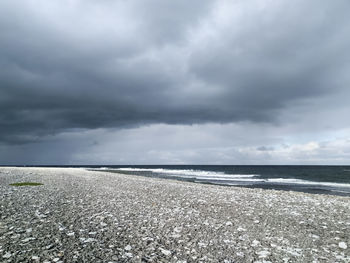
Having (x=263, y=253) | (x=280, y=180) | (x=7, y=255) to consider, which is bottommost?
(x=280, y=180)

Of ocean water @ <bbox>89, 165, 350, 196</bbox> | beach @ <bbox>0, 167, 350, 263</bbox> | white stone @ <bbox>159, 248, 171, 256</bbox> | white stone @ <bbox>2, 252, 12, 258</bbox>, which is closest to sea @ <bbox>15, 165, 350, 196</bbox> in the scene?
ocean water @ <bbox>89, 165, 350, 196</bbox>

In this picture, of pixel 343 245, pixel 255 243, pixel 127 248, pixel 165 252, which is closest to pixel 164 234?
pixel 165 252

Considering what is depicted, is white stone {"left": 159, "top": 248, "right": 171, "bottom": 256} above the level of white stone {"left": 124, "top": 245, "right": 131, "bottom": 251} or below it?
below

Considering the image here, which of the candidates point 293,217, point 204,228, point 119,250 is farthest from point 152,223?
point 293,217

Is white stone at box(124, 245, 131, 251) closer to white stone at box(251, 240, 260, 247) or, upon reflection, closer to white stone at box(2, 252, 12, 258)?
white stone at box(2, 252, 12, 258)

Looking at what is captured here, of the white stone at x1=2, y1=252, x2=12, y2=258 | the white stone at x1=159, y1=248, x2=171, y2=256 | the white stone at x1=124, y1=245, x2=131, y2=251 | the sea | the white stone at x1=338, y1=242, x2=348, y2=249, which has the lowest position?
the sea

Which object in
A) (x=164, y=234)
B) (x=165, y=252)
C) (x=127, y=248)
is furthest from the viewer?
(x=164, y=234)

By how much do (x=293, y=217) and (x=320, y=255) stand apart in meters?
4.80

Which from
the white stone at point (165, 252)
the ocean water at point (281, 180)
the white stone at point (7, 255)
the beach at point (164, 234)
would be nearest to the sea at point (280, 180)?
the ocean water at point (281, 180)

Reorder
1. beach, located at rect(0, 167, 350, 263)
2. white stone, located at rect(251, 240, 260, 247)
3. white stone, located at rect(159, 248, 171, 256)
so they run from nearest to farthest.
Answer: beach, located at rect(0, 167, 350, 263) < white stone, located at rect(159, 248, 171, 256) < white stone, located at rect(251, 240, 260, 247)

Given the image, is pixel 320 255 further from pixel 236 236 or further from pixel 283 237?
pixel 236 236

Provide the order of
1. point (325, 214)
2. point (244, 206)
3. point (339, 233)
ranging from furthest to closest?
point (244, 206) < point (325, 214) < point (339, 233)

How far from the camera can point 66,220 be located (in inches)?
347

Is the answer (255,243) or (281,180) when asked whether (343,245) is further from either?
(281,180)
